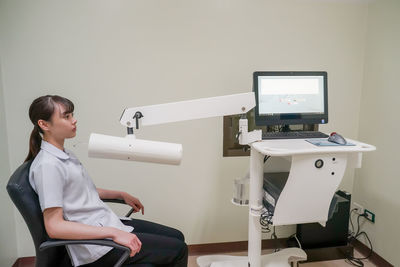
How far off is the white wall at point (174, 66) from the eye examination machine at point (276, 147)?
0.41m

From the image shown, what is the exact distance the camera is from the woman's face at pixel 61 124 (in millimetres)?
1242

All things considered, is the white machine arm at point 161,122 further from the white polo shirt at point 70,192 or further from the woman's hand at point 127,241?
the woman's hand at point 127,241

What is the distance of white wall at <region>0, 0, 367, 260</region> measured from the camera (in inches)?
73.1

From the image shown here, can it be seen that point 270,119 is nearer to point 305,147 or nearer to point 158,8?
point 305,147

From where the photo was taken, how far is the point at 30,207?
44.4 inches

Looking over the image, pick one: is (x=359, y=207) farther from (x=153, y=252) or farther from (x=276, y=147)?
(x=153, y=252)

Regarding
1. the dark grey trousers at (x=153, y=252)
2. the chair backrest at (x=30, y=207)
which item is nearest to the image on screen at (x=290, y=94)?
the dark grey trousers at (x=153, y=252)

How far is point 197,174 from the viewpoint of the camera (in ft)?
7.06

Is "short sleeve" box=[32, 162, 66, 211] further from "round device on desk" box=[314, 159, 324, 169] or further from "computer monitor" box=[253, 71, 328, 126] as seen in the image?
"round device on desk" box=[314, 159, 324, 169]

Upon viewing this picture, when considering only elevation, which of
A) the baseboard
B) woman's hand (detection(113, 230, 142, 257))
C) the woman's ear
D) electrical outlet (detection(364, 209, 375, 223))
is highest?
the woman's ear

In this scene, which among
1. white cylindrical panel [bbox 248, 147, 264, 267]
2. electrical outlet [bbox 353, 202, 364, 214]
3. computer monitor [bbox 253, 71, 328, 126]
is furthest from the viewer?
electrical outlet [bbox 353, 202, 364, 214]

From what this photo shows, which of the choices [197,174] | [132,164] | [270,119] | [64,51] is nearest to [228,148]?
[197,174]

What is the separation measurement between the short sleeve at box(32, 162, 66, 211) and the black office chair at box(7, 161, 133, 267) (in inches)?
1.3

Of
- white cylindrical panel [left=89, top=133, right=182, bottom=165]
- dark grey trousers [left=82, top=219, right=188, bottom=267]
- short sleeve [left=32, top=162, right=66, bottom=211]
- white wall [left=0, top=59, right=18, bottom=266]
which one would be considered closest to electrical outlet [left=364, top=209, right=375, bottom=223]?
dark grey trousers [left=82, top=219, right=188, bottom=267]
